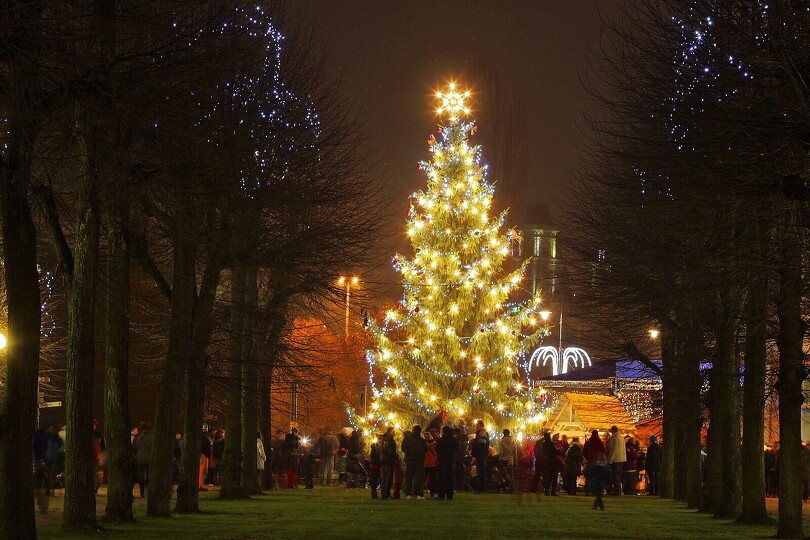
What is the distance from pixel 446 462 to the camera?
110 feet

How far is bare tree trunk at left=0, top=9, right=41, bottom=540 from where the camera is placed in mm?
15367

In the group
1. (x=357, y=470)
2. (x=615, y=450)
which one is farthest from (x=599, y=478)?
(x=357, y=470)

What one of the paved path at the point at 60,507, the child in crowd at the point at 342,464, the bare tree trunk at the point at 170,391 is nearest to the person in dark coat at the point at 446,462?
the paved path at the point at 60,507

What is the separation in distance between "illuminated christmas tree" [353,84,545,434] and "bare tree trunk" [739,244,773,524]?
2225 centimetres

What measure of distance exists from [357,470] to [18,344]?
90.8 ft

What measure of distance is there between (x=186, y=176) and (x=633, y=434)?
32401 millimetres

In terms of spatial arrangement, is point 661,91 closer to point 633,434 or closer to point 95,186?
point 95,186

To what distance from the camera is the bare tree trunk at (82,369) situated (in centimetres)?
1958

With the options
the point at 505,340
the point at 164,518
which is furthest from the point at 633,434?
the point at 164,518

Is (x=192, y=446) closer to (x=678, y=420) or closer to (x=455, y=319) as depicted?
(x=678, y=420)

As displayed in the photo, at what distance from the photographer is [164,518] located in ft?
77.5

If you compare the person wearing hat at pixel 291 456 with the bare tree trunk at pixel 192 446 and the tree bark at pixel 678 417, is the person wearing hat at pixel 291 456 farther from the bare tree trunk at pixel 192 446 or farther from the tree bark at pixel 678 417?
the bare tree trunk at pixel 192 446

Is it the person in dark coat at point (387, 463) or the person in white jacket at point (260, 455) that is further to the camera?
the person in white jacket at point (260, 455)

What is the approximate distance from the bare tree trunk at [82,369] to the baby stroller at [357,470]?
22764mm
